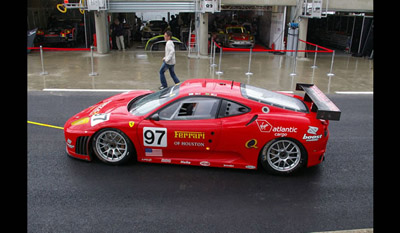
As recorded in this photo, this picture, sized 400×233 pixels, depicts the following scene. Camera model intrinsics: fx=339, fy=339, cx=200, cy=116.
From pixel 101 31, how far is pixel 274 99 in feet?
41.3

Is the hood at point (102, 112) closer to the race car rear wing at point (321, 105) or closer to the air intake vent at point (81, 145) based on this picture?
the air intake vent at point (81, 145)

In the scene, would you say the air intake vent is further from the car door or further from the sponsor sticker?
the sponsor sticker

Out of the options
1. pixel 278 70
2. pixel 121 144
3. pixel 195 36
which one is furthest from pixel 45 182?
pixel 195 36

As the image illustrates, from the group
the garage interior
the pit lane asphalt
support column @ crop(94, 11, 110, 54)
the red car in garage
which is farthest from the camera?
the red car in garage

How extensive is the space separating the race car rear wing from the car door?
148cm

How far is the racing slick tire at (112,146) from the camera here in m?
5.10

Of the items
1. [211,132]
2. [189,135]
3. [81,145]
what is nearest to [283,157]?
[211,132]

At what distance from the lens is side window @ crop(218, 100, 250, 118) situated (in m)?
5.04

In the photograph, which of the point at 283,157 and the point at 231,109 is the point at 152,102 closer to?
the point at 231,109

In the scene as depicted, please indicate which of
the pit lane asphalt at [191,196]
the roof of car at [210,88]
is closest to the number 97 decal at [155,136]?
the pit lane asphalt at [191,196]

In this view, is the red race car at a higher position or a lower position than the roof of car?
lower

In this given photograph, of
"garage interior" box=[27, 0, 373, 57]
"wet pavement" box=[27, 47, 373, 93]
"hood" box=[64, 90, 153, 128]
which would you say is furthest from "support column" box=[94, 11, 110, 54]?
"hood" box=[64, 90, 153, 128]
